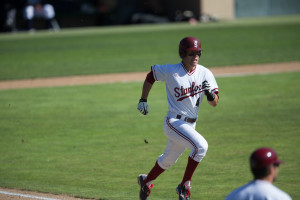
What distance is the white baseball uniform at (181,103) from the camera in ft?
20.3

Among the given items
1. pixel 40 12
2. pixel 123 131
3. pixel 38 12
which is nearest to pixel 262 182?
pixel 123 131

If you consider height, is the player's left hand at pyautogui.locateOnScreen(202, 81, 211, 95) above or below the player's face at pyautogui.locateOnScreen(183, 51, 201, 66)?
below

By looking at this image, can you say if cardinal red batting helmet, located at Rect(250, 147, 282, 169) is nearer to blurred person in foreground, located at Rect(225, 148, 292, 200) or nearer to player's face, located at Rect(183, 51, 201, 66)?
blurred person in foreground, located at Rect(225, 148, 292, 200)

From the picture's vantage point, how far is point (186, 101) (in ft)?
20.7

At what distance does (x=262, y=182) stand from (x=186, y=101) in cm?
277

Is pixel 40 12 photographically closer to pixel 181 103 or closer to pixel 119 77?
pixel 119 77

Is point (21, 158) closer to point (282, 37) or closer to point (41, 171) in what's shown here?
point (41, 171)

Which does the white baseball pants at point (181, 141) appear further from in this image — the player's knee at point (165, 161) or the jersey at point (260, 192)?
the jersey at point (260, 192)

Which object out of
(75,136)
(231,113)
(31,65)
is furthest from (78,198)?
(31,65)

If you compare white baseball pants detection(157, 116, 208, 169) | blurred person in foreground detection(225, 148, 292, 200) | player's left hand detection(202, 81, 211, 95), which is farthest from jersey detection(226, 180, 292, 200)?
player's left hand detection(202, 81, 211, 95)

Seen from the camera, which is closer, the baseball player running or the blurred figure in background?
the baseball player running

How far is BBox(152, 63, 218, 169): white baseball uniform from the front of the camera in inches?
243

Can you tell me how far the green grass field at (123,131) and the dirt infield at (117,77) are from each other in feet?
2.82

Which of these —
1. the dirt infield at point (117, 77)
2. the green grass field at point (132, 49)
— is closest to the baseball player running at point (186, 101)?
the dirt infield at point (117, 77)
